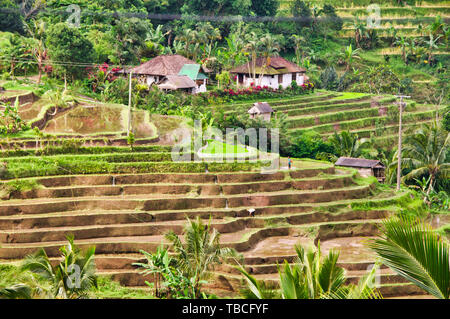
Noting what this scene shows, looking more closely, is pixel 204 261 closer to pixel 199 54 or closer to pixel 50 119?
pixel 50 119

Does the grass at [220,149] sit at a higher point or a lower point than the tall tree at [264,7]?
lower

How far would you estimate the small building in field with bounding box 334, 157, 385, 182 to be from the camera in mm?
23312

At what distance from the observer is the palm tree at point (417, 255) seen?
150 inches

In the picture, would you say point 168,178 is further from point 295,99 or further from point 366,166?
point 295,99

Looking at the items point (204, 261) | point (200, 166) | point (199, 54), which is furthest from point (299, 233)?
point (199, 54)

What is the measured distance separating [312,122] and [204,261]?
19328 mm

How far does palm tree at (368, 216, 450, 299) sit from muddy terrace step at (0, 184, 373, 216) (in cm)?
1359

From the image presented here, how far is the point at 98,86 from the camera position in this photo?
28.4 m

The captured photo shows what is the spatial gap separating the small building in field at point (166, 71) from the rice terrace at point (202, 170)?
11cm

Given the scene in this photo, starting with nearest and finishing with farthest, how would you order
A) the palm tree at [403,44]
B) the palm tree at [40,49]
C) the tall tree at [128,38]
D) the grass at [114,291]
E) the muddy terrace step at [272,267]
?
the grass at [114,291] → the muddy terrace step at [272,267] → the palm tree at [40,49] → the tall tree at [128,38] → the palm tree at [403,44]

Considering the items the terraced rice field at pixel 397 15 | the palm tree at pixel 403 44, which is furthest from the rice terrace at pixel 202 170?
the terraced rice field at pixel 397 15

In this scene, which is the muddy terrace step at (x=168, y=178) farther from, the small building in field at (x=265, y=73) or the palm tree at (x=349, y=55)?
the palm tree at (x=349, y=55)

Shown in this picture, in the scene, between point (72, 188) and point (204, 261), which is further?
point (72, 188)

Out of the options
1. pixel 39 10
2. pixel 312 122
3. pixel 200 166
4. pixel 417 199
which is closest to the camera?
pixel 200 166
